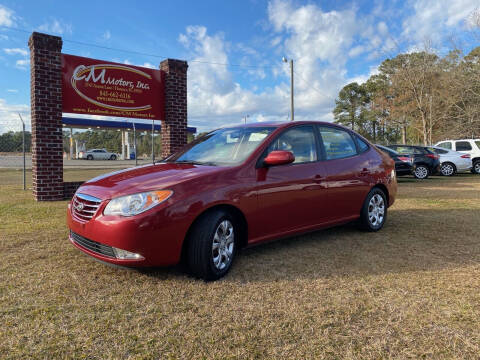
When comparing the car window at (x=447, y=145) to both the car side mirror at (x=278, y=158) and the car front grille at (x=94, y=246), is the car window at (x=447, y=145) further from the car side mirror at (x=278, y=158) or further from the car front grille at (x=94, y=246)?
the car front grille at (x=94, y=246)

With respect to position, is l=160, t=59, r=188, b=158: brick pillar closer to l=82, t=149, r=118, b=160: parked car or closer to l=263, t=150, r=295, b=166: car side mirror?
l=263, t=150, r=295, b=166: car side mirror

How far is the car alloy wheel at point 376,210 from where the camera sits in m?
5.12

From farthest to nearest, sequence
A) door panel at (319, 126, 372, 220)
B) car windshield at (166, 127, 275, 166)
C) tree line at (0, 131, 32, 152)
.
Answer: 1. tree line at (0, 131, 32, 152)
2. door panel at (319, 126, 372, 220)
3. car windshield at (166, 127, 275, 166)

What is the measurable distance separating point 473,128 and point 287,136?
30.5 metres

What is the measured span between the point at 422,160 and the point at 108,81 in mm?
11999

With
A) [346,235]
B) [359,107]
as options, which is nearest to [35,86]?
[346,235]

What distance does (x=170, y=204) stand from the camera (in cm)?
301

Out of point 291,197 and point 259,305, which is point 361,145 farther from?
point 259,305

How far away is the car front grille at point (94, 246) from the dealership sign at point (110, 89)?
5651 mm

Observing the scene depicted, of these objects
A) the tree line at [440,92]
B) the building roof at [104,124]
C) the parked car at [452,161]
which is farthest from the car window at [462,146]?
the building roof at [104,124]

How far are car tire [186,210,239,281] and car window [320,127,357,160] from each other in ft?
5.93

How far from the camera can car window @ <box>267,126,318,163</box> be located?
404 centimetres

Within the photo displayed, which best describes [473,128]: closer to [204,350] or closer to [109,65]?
[109,65]

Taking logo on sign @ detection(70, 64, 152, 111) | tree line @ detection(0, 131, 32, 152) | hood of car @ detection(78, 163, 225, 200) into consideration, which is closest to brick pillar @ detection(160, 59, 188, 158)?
logo on sign @ detection(70, 64, 152, 111)
